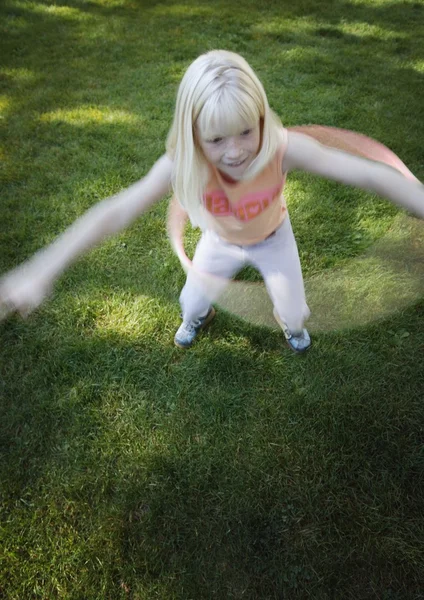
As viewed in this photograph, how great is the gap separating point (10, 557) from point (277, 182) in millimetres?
2188

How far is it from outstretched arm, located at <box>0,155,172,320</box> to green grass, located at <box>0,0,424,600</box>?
990 mm

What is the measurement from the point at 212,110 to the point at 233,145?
165mm

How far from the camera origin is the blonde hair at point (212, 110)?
5.61ft

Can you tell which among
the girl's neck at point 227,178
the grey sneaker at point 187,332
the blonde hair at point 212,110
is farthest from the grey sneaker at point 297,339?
the blonde hair at point 212,110

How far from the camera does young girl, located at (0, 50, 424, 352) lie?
5.64 ft

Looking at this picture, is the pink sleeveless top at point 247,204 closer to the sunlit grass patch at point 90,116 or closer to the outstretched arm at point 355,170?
the outstretched arm at point 355,170

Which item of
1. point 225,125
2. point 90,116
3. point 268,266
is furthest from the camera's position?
point 90,116

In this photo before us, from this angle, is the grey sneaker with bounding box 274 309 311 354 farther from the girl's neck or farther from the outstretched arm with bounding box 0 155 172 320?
the outstretched arm with bounding box 0 155 172 320

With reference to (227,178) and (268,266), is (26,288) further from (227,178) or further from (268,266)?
(268,266)

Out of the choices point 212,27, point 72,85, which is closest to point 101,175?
point 72,85

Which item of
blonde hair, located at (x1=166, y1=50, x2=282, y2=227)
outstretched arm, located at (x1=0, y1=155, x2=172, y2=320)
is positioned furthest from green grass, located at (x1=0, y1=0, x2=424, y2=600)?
blonde hair, located at (x1=166, y1=50, x2=282, y2=227)

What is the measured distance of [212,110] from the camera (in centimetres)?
171

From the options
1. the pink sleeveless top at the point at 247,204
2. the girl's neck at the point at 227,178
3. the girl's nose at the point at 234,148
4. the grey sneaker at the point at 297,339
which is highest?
the girl's nose at the point at 234,148

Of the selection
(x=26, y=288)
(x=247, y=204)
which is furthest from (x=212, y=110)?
(x=26, y=288)
